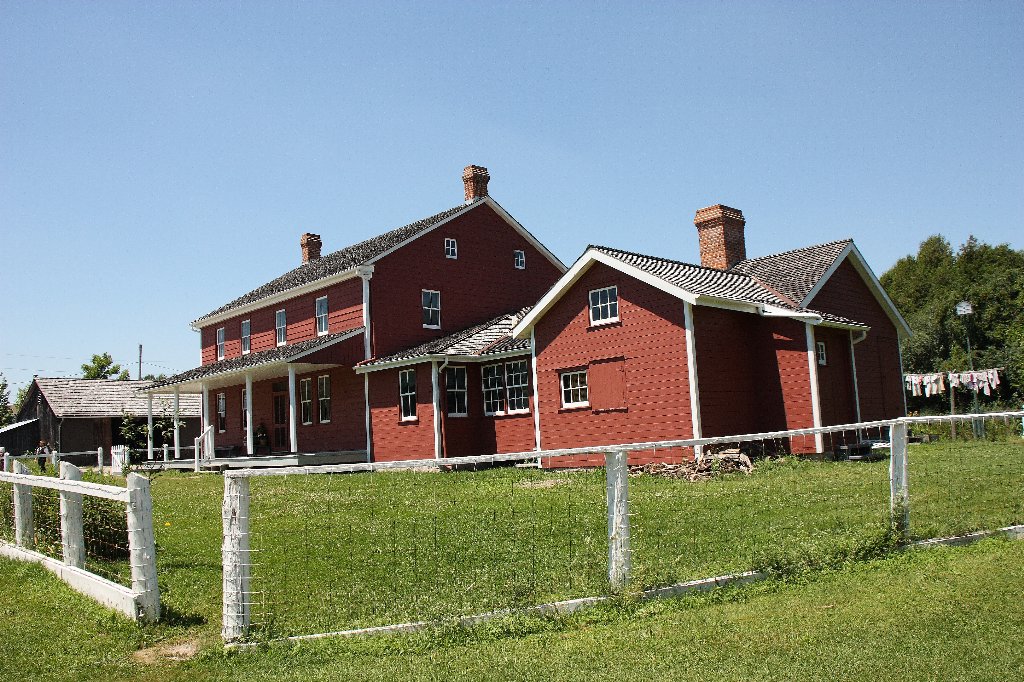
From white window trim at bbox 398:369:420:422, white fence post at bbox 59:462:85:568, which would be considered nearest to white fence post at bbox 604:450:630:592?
white fence post at bbox 59:462:85:568

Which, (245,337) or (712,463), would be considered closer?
(712,463)

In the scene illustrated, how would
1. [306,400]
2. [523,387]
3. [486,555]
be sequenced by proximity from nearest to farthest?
[486,555]
[523,387]
[306,400]

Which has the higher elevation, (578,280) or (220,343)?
(220,343)

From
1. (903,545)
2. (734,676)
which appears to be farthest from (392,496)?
(903,545)

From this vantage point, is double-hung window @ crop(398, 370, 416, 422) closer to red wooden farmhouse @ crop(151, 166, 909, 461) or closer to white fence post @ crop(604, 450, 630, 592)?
red wooden farmhouse @ crop(151, 166, 909, 461)

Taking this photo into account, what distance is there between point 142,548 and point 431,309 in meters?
21.0

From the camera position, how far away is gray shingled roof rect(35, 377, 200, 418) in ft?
139

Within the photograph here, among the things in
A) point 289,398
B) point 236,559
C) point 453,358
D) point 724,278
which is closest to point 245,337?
point 289,398

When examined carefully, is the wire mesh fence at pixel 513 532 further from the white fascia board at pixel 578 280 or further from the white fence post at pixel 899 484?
the white fascia board at pixel 578 280

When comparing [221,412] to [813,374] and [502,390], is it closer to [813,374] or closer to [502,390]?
[502,390]

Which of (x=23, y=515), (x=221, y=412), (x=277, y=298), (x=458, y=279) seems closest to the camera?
(x=23, y=515)

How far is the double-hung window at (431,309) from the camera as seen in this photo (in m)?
27.5

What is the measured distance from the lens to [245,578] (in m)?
6.38

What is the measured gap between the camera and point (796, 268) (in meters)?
22.2
